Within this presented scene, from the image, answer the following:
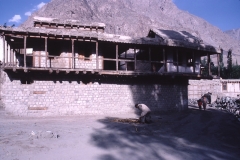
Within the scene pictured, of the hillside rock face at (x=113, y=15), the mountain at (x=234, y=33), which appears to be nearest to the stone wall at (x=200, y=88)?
the hillside rock face at (x=113, y=15)

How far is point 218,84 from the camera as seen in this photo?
34281 mm

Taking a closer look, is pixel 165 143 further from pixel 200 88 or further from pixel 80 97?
pixel 200 88

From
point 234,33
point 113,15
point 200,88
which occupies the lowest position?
point 200,88

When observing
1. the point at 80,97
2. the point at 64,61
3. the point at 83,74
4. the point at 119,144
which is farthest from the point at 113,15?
the point at 119,144

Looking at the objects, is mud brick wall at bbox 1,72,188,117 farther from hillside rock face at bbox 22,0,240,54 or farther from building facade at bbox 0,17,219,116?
hillside rock face at bbox 22,0,240,54

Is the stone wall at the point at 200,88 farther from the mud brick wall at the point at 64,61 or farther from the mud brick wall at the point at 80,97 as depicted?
the mud brick wall at the point at 64,61

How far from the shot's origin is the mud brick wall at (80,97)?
14328mm

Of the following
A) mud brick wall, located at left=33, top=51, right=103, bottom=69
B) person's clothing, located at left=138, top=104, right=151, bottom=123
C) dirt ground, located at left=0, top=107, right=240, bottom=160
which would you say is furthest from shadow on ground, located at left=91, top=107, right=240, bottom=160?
mud brick wall, located at left=33, top=51, right=103, bottom=69

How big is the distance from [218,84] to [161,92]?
21.4 meters

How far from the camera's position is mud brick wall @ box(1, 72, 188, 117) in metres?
14.3

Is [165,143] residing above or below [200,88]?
below

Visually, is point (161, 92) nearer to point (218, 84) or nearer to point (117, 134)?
point (117, 134)

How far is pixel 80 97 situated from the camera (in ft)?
50.6

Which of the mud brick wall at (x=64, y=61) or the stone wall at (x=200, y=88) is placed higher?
the mud brick wall at (x=64, y=61)
